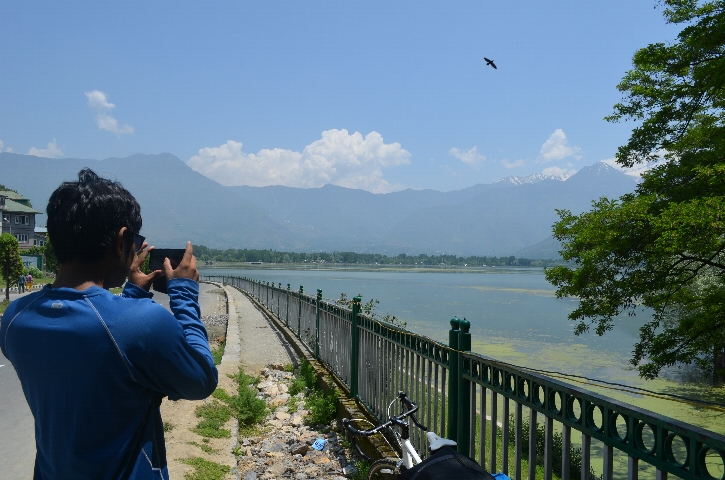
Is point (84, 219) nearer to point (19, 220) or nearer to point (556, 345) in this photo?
point (556, 345)

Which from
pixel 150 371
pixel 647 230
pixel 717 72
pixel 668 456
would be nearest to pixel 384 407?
pixel 668 456

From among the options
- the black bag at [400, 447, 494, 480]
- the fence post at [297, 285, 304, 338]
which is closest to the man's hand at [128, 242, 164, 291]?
the black bag at [400, 447, 494, 480]

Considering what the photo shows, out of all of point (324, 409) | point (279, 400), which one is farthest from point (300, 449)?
point (279, 400)

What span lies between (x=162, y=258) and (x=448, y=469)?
130cm

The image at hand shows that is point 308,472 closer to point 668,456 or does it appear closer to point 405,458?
point 405,458

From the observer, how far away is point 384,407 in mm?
5645

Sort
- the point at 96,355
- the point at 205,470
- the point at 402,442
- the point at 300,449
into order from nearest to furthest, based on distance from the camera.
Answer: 1. the point at 96,355
2. the point at 402,442
3. the point at 205,470
4. the point at 300,449

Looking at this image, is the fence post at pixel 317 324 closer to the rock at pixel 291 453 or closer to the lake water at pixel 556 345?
the rock at pixel 291 453

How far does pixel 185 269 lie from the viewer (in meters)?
2.08

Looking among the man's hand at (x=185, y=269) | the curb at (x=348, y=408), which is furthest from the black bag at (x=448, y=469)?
the curb at (x=348, y=408)

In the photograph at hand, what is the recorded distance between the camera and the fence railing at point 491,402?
2.03 meters

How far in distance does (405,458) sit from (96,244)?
228cm

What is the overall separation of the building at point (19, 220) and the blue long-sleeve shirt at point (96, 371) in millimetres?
69714

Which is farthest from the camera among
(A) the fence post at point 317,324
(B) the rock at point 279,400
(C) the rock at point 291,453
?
(A) the fence post at point 317,324
